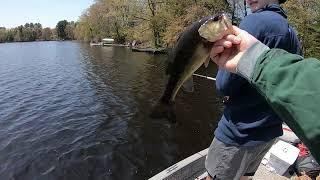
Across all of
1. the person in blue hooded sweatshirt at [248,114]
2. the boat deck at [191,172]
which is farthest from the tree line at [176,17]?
the person in blue hooded sweatshirt at [248,114]

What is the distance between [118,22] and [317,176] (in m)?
71.1

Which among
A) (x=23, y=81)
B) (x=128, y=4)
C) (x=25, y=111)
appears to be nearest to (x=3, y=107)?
(x=25, y=111)

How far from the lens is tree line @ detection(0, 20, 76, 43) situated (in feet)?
484

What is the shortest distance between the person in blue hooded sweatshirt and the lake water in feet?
8.02

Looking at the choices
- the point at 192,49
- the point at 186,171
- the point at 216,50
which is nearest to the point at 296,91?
the point at 216,50

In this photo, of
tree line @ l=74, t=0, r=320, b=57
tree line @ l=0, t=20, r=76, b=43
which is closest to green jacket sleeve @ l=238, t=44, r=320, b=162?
tree line @ l=74, t=0, r=320, b=57

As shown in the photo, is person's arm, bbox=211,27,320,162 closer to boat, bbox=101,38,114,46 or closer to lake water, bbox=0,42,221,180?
lake water, bbox=0,42,221,180

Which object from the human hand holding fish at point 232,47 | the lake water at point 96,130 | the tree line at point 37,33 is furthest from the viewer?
the tree line at point 37,33

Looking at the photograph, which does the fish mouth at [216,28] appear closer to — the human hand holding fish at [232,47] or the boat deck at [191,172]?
the human hand holding fish at [232,47]

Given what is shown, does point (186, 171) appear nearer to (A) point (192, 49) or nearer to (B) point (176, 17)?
(A) point (192, 49)

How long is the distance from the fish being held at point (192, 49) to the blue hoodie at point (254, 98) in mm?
467

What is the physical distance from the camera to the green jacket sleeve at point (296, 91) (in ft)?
3.80

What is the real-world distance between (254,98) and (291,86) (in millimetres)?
2115

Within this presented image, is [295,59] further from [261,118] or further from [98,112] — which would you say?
[98,112]
